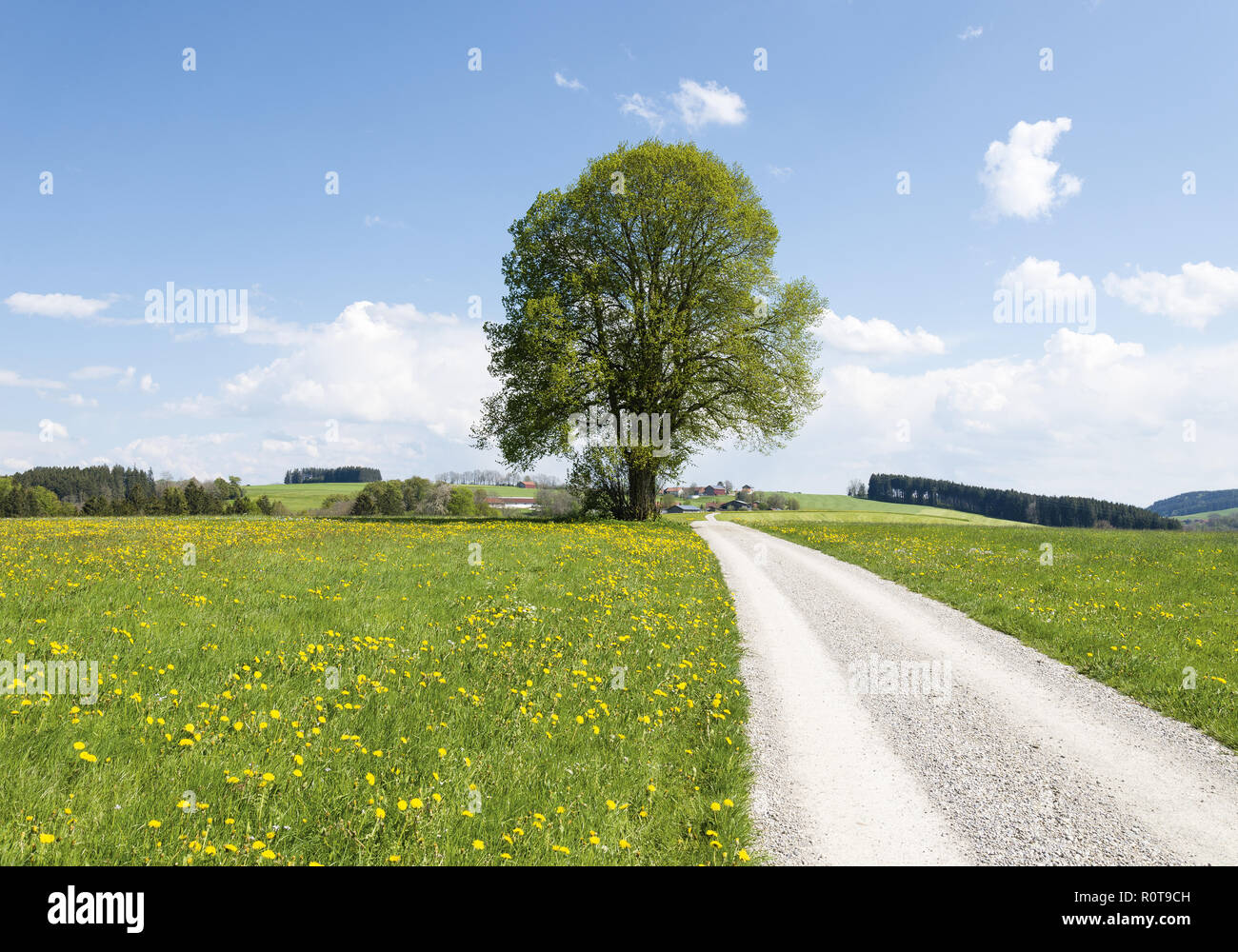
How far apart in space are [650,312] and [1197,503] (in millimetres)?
235554

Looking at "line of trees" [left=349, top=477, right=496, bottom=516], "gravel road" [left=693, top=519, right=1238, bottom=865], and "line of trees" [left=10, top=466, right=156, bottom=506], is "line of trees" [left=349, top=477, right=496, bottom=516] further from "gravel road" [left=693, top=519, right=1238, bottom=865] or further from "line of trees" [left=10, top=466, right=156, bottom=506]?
"gravel road" [left=693, top=519, right=1238, bottom=865]

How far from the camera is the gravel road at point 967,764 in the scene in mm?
5039

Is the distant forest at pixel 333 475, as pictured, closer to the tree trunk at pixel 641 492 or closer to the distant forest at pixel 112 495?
the distant forest at pixel 112 495

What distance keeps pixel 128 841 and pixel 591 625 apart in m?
7.41

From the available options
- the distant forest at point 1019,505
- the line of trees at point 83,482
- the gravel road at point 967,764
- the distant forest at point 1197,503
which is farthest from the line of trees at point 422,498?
the distant forest at point 1197,503

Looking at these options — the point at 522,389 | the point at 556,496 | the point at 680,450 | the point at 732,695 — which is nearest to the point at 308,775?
the point at 732,695

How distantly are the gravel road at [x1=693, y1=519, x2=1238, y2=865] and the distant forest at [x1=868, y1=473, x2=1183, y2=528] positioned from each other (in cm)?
8264

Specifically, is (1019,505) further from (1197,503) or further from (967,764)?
(1197,503)

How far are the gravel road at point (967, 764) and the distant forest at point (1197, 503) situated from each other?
21914 cm

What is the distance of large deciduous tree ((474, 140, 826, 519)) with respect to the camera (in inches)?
1266

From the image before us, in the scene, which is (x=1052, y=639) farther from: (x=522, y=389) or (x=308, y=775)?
(x=522, y=389)

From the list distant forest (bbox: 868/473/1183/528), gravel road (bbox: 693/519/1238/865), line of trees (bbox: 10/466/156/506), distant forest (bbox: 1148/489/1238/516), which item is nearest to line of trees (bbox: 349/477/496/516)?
line of trees (bbox: 10/466/156/506)

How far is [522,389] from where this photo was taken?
109 feet
